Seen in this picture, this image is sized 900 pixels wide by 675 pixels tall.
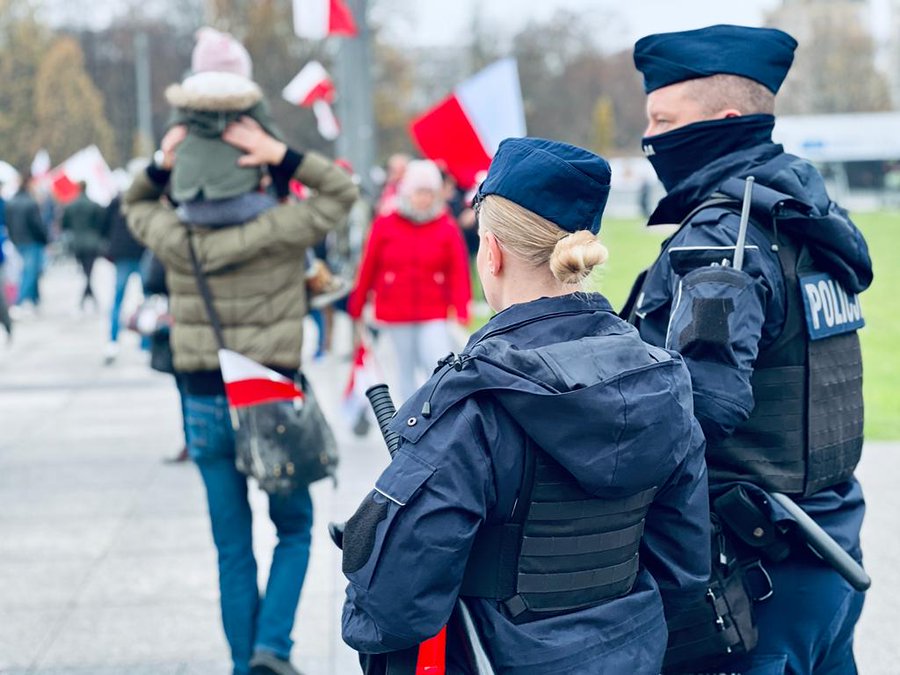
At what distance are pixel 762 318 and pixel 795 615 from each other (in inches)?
28.7

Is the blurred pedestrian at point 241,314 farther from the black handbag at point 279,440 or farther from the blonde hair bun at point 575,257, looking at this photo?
the blonde hair bun at point 575,257

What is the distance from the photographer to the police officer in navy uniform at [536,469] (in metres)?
2.05

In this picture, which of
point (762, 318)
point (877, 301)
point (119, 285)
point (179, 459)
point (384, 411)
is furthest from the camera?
point (877, 301)

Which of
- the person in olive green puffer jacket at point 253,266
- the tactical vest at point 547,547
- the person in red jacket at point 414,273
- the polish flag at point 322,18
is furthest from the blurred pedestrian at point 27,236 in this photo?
the tactical vest at point 547,547

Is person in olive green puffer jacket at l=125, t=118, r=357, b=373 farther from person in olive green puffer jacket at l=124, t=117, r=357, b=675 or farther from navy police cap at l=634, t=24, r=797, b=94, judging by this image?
navy police cap at l=634, t=24, r=797, b=94

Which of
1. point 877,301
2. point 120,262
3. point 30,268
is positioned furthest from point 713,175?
point 30,268

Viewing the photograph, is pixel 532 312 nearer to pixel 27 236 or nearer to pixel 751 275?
pixel 751 275

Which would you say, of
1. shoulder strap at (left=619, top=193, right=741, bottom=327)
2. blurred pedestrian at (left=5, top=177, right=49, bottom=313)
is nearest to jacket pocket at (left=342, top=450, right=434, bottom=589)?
shoulder strap at (left=619, top=193, right=741, bottom=327)

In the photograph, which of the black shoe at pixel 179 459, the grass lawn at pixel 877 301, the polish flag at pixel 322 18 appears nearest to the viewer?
the black shoe at pixel 179 459

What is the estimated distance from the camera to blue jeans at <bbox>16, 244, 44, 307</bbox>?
17.1 meters

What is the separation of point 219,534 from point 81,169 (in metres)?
11.6

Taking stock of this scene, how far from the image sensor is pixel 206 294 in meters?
3.95

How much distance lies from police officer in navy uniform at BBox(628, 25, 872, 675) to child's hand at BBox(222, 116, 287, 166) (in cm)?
142

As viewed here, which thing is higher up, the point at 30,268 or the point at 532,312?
the point at 532,312
